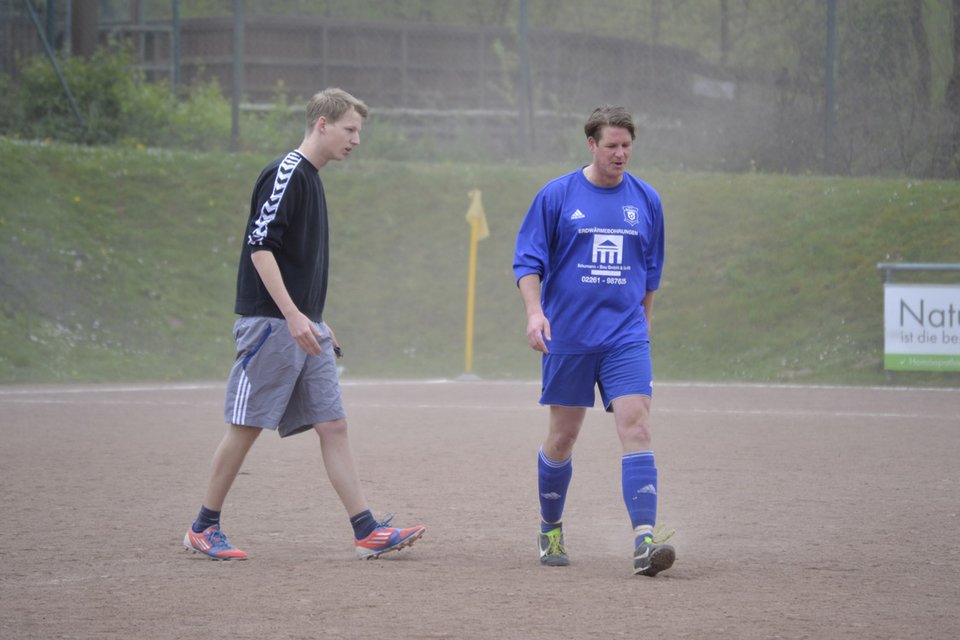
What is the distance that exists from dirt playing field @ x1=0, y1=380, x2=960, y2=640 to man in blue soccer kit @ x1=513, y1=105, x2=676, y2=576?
1.85 ft

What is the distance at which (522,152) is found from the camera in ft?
73.1

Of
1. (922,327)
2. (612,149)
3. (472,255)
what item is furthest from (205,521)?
(922,327)

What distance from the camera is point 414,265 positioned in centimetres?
1952

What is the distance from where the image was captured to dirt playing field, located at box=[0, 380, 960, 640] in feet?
15.8

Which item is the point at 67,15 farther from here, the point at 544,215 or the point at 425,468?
the point at 544,215

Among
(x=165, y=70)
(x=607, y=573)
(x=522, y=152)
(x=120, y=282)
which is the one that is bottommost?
(x=607, y=573)

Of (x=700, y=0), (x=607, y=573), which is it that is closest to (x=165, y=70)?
(x=700, y=0)

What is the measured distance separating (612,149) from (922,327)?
34.0 feet

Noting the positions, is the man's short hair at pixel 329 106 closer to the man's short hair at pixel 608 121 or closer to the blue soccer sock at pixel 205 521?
the man's short hair at pixel 608 121

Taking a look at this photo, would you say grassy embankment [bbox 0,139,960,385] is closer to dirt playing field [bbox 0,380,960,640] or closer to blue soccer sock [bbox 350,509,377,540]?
dirt playing field [bbox 0,380,960,640]

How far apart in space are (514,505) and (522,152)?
15193mm

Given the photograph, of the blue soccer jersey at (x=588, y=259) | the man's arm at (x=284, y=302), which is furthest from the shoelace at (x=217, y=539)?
the blue soccer jersey at (x=588, y=259)

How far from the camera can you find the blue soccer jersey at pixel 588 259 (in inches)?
231

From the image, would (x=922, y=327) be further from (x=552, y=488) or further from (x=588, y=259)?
(x=588, y=259)
